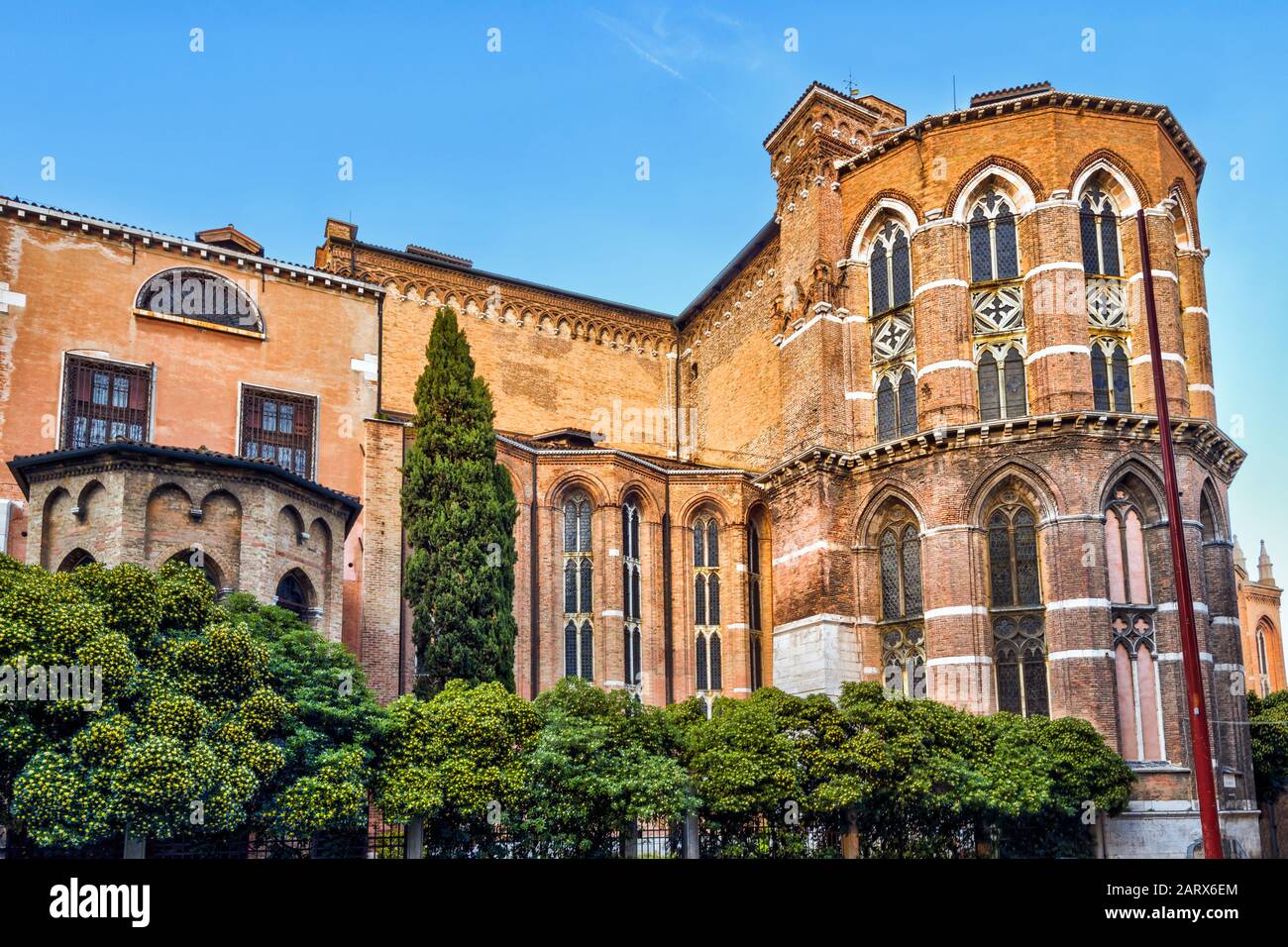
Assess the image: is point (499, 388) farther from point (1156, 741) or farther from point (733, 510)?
point (1156, 741)

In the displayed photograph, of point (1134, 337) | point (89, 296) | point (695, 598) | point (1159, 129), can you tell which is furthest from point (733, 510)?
point (89, 296)

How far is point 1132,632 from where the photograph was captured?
30359 millimetres

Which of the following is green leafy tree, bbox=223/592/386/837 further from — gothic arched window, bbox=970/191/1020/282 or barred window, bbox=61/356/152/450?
gothic arched window, bbox=970/191/1020/282

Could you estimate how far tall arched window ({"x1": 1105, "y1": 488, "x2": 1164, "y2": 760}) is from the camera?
2956cm

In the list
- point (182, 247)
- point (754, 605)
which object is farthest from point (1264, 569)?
point (182, 247)

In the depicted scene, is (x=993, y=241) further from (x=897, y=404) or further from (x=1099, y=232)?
(x=897, y=404)

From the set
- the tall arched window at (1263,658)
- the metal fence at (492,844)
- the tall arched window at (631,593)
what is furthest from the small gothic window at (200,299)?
the tall arched window at (1263,658)

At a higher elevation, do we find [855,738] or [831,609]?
[831,609]

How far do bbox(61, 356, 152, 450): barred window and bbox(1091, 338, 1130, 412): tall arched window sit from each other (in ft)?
83.6

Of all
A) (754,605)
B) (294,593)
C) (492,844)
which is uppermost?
(754,605)

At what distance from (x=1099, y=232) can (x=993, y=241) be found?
2.79 meters

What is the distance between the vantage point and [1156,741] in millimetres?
29484

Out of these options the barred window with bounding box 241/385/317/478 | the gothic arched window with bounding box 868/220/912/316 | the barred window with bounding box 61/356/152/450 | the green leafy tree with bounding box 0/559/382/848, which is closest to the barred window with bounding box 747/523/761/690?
the gothic arched window with bounding box 868/220/912/316
